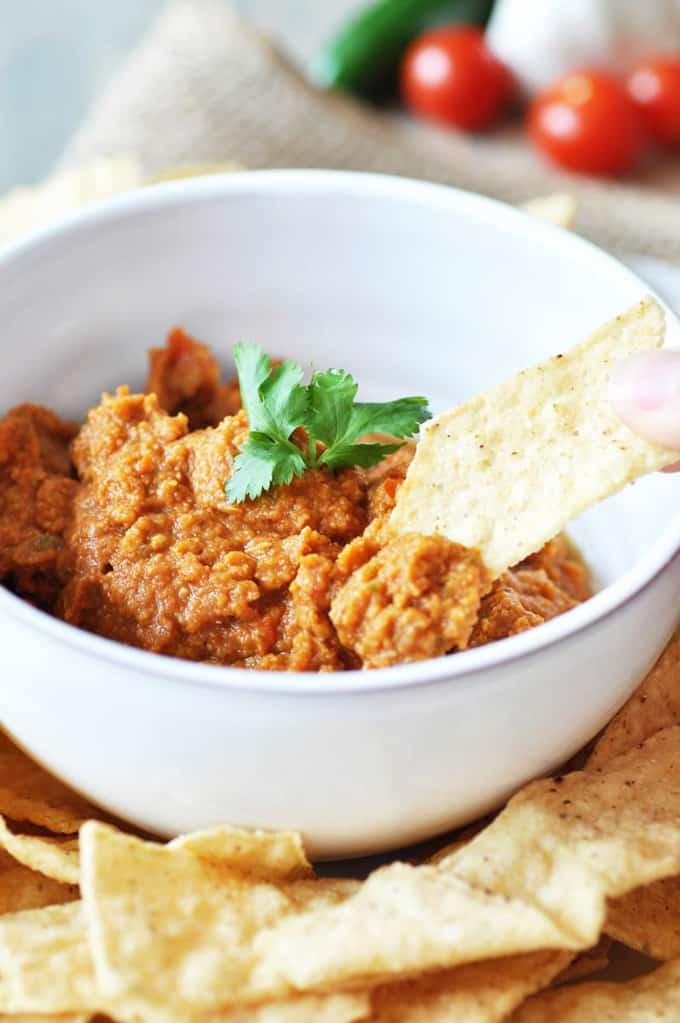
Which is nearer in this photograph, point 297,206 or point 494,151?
point 297,206

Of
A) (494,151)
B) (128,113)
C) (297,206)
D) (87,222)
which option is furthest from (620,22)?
(87,222)

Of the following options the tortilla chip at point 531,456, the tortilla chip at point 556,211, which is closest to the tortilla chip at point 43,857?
the tortilla chip at point 531,456

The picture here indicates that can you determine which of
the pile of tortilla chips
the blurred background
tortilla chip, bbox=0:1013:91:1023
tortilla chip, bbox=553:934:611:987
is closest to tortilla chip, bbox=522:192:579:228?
the pile of tortilla chips

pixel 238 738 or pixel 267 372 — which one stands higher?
pixel 267 372

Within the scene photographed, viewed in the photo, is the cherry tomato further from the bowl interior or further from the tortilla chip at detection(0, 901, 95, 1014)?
the tortilla chip at detection(0, 901, 95, 1014)

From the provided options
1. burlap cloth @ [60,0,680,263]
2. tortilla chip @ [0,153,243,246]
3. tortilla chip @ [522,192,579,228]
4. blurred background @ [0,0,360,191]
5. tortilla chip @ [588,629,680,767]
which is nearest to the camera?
tortilla chip @ [588,629,680,767]

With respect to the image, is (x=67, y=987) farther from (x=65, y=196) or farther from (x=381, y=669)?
(x=65, y=196)

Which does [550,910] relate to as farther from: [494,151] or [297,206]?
[494,151]
